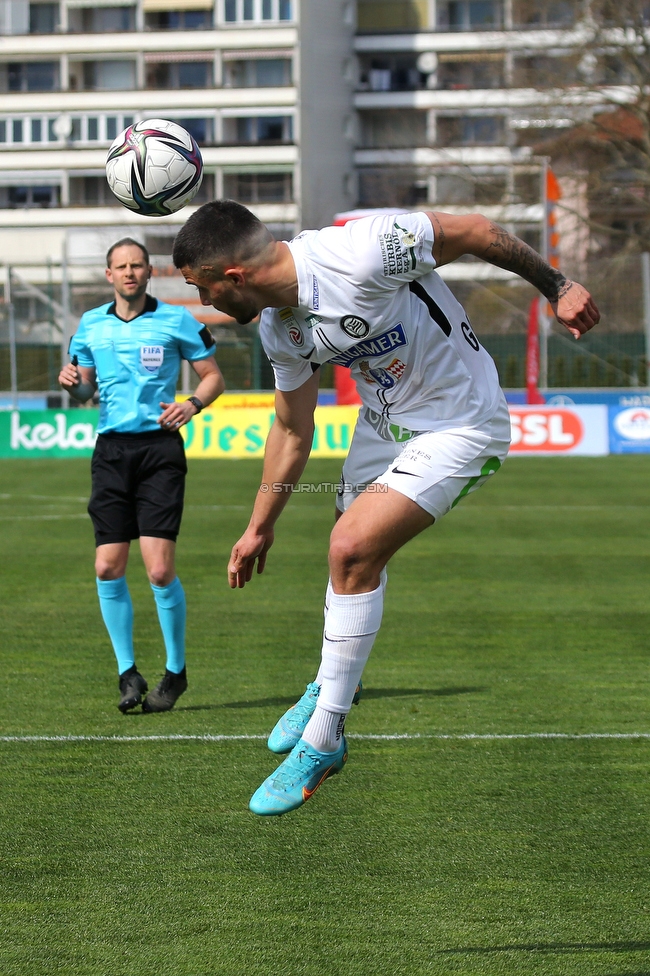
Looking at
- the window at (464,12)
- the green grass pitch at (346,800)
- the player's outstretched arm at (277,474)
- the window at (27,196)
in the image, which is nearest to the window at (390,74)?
the window at (464,12)

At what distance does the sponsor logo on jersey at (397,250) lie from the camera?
413 centimetres

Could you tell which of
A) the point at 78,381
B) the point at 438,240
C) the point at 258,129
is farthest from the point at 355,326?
the point at 258,129

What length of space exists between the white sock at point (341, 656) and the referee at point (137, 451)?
263 cm

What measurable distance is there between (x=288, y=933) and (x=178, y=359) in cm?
384

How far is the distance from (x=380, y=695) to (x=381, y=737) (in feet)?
2.98

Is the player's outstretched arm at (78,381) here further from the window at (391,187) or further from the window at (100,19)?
the window at (100,19)

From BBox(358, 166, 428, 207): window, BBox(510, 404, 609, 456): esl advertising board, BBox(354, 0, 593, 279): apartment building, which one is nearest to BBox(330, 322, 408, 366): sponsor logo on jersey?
BBox(510, 404, 609, 456): esl advertising board

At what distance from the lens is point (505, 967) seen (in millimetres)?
3658

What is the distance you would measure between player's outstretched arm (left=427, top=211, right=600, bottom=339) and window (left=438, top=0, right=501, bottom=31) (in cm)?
6911

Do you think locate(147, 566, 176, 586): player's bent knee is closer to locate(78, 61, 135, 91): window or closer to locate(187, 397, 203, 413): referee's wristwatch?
locate(187, 397, 203, 413): referee's wristwatch

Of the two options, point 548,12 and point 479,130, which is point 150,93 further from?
point 548,12

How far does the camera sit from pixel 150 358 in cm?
690

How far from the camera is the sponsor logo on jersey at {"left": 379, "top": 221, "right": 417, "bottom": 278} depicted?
4.13m

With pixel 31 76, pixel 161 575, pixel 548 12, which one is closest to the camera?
pixel 161 575
